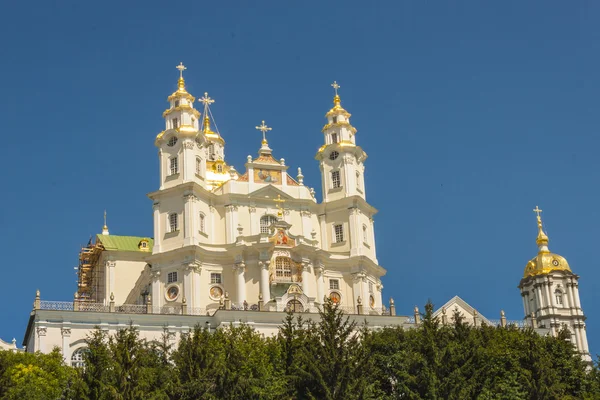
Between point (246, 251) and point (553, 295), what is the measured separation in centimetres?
3449

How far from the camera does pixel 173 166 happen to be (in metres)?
87.8

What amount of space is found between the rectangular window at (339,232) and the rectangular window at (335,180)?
13.0 feet

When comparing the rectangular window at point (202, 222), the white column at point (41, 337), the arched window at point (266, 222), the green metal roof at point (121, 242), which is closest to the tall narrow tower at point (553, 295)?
the arched window at point (266, 222)

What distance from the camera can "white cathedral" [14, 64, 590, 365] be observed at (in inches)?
2990

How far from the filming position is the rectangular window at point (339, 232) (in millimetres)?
89562

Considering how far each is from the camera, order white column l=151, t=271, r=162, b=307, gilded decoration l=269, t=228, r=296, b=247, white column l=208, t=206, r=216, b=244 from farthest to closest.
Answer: white column l=208, t=206, r=216, b=244 → gilded decoration l=269, t=228, r=296, b=247 → white column l=151, t=271, r=162, b=307

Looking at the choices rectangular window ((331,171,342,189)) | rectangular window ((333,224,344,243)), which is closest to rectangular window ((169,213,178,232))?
rectangular window ((333,224,344,243))

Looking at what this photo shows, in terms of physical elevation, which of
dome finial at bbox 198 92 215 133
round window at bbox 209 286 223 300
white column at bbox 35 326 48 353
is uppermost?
dome finial at bbox 198 92 215 133

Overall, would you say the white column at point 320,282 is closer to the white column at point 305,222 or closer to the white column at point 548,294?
the white column at point 305,222

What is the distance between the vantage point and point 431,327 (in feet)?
193

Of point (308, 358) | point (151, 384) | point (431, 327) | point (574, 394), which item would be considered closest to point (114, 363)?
point (151, 384)

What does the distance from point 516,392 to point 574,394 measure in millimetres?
6195

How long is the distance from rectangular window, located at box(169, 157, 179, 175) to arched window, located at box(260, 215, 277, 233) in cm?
853

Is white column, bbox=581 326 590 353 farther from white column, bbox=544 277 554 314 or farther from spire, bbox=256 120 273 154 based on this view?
spire, bbox=256 120 273 154
